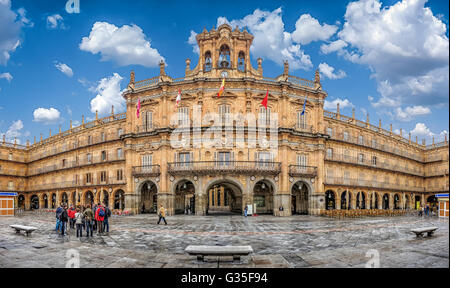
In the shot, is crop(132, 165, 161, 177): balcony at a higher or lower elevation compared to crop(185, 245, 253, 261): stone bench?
higher

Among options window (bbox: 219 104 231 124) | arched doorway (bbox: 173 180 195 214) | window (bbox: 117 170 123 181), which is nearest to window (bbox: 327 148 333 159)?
window (bbox: 219 104 231 124)

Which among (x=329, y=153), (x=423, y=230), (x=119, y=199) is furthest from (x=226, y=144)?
(x=423, y=230)

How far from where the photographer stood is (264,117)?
114 feet

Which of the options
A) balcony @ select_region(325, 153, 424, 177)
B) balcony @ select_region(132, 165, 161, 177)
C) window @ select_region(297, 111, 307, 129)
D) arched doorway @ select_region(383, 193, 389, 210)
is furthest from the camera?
arched doorway @ select_region(383, 193, 389, 210)

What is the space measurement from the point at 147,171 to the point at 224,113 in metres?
10.8

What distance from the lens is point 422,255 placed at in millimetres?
9391

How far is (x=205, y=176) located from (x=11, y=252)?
935 inches

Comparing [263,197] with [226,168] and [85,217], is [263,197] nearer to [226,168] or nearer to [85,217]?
[226,168]

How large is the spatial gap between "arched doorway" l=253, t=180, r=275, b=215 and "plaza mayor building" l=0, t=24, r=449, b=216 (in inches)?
4.7

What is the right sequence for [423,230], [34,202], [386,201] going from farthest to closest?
1. [34,202]
2. [386,201]
3. [423,230]

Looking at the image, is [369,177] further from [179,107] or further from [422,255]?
[422,255]

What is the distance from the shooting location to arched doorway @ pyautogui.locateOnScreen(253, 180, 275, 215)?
122ft

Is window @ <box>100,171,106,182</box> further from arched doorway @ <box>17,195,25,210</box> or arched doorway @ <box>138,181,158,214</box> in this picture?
arched doorway @ <box>17,195,25,210</box>
